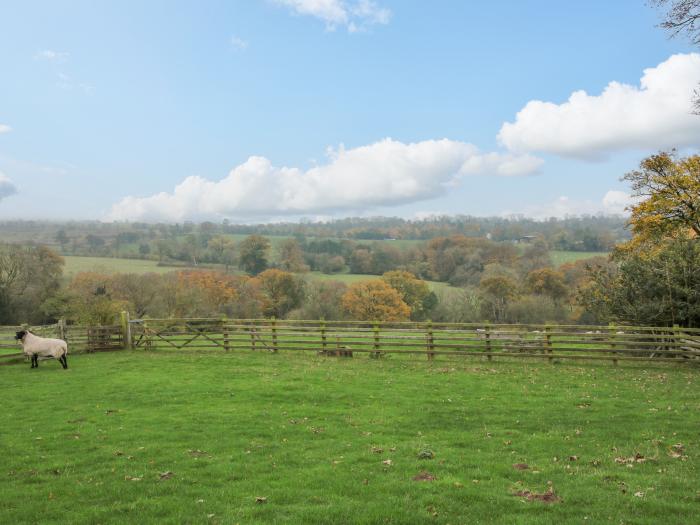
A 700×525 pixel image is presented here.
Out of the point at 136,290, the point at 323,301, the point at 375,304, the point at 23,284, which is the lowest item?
the point at 375,304

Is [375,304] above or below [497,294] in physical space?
below

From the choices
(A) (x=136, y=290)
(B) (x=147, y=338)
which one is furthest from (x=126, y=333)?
(A) (x=136, y=290)

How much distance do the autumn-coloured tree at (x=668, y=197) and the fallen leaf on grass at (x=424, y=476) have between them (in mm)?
20995

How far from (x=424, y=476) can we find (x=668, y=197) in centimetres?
2209

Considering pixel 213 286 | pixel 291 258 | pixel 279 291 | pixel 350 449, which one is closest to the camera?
pixel 350 449

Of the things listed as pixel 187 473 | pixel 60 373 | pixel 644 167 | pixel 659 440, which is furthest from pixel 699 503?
pixel 644 167

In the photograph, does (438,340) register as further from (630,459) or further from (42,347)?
(42,347)

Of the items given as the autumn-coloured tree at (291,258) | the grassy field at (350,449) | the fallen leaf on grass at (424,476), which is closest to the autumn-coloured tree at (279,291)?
the autumn-coloured tree at (291,258)

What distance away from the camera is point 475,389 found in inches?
490

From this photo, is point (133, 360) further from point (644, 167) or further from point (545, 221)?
point (545, 221)

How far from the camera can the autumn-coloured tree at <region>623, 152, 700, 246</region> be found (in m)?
22.3

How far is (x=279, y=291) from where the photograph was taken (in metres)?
64.8

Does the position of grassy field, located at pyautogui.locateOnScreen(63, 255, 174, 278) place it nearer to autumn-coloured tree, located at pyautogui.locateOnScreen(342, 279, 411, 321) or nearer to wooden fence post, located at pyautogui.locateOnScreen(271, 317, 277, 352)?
autumn-coloured tree, located at pyautogui.locateOnScreen(342, 279, 411, 321)

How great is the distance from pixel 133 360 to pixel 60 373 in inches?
117
